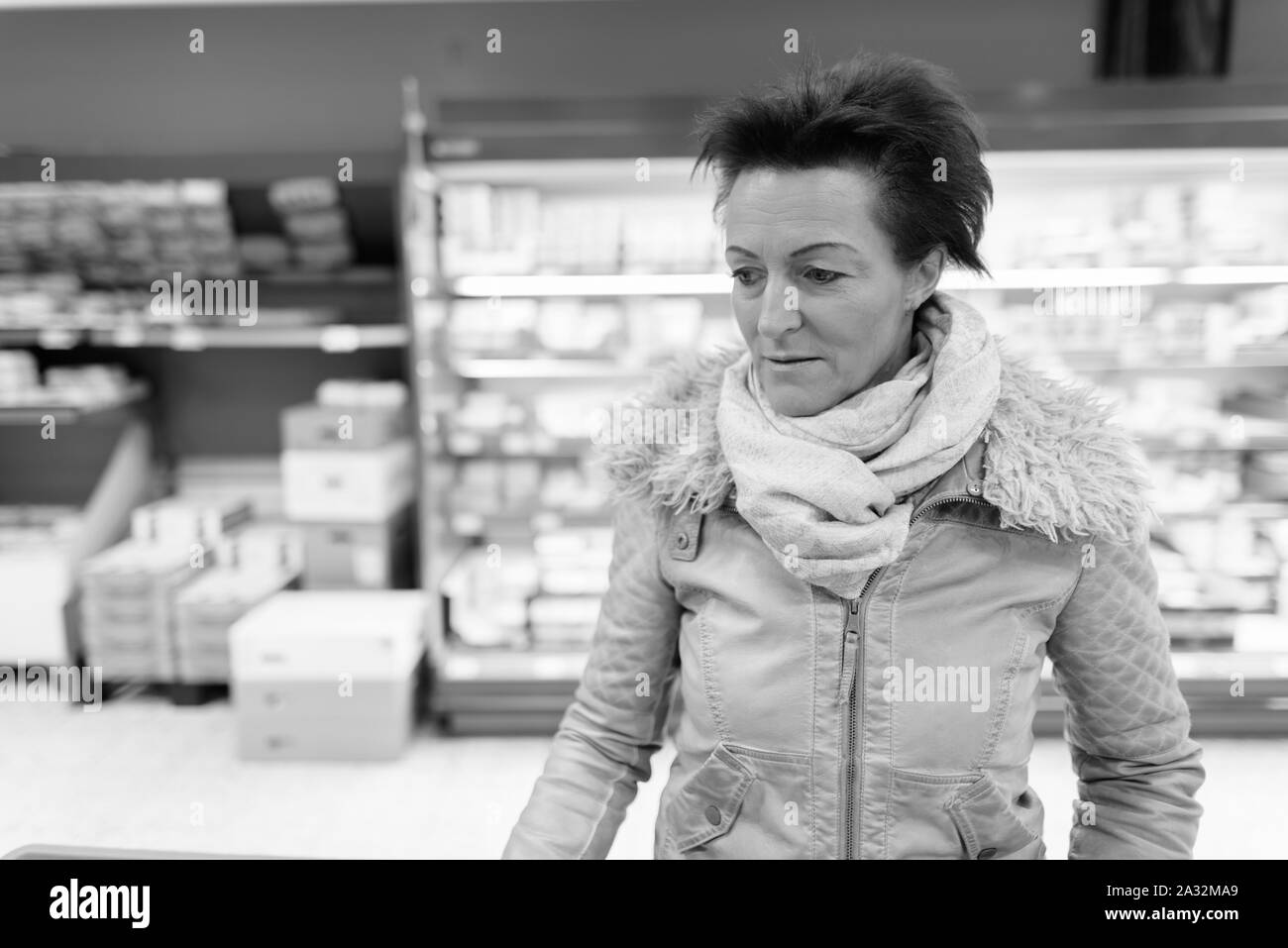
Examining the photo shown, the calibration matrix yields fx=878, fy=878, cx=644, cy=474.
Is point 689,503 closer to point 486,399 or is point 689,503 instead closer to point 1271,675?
point 486,399

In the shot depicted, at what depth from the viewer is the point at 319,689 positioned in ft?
11.4

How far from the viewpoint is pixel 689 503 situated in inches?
43.1

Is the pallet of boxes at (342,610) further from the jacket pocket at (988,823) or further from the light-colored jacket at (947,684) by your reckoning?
the jacket pocket at (988,823)

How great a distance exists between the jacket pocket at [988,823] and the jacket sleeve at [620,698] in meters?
0.37

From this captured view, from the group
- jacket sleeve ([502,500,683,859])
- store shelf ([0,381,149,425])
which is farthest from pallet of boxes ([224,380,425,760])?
jacket sleeve ([502,500,683,859])

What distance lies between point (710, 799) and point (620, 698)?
0.16 meters

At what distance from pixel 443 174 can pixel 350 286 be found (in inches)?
38.3

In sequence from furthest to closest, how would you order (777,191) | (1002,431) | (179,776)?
(179,776)
(1002,431)
(777,191)

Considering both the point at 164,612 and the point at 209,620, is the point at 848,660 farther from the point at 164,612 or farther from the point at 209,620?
the point at 164,612

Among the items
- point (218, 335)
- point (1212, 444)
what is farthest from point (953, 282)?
point (218, 335)

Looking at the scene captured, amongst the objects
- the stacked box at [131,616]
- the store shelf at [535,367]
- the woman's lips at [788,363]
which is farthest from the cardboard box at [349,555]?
the woman's lips at [788,363]

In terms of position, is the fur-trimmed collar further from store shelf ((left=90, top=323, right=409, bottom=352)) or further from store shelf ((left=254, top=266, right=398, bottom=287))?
store shelf ((left=254, top=266, right=398, bottom=287))

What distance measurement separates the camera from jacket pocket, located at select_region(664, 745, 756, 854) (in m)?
1.03
